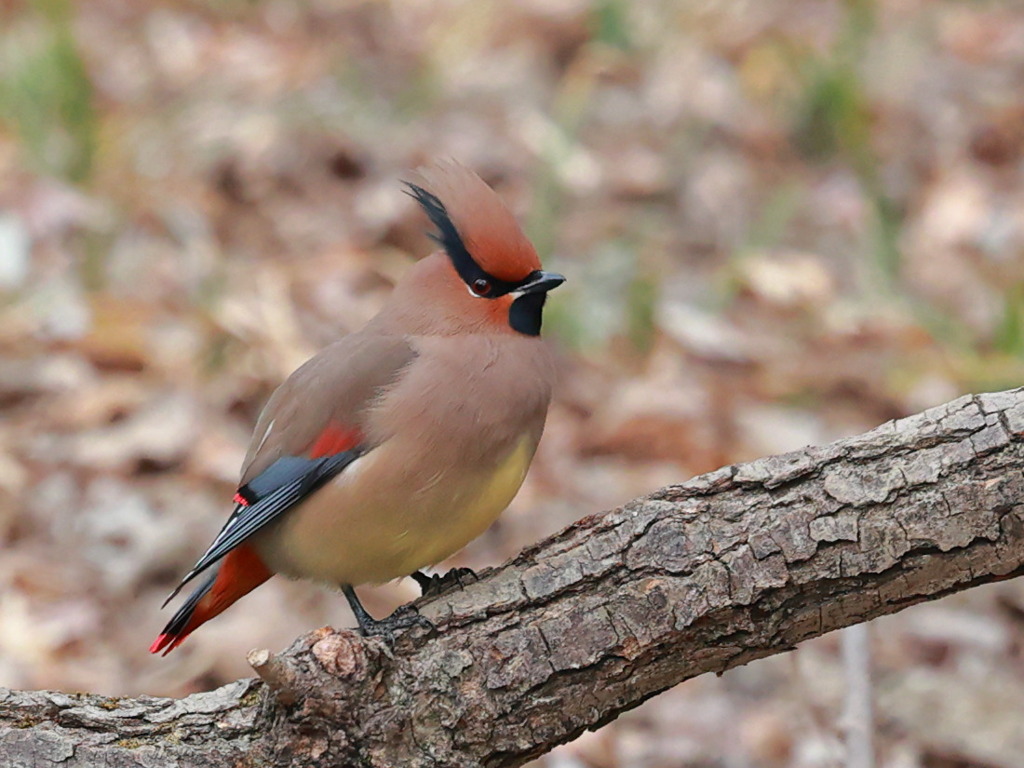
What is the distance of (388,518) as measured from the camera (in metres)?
3.07

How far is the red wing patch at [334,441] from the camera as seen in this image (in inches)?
126

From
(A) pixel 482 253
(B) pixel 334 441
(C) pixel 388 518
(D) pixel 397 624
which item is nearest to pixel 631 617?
(D) pixel 397 624

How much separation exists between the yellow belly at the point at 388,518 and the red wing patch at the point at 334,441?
0.06 metres

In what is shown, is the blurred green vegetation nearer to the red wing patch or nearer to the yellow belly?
the red wing patch

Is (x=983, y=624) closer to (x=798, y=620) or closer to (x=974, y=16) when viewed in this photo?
(x=798, y=620)

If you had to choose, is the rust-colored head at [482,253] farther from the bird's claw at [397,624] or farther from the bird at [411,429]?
the bird's claw at [397,624]

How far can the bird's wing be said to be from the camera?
3.20m

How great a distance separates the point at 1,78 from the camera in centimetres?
690

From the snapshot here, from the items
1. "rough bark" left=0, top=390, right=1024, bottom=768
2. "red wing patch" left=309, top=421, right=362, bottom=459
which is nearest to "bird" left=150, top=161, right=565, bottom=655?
"red wing patch" left=309, top=421, right=362, bottom=459

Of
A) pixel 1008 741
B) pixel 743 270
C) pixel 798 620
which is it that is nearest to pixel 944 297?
pixel 743 270

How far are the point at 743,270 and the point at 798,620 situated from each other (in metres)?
4.06

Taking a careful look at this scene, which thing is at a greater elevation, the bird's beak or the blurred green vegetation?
the blurred green vegetation

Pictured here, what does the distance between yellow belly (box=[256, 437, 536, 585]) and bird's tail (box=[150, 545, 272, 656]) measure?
0.12 m

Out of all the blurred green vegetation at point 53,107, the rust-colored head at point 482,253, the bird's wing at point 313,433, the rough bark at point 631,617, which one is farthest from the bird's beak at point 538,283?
the blurred green vegetation at point 53,107
